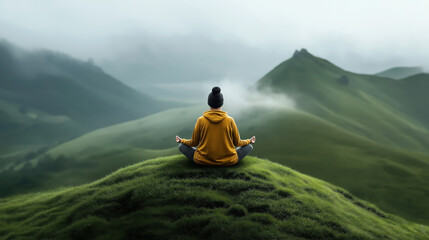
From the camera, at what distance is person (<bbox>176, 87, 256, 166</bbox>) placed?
1515 cm

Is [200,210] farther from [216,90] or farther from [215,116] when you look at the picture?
[216,90]

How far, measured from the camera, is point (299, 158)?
378ft

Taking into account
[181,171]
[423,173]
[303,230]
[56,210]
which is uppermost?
[181,171]

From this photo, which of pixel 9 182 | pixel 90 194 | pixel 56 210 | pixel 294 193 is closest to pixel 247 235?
pixel 294 193

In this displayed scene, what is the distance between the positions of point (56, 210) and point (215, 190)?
28.2 ft

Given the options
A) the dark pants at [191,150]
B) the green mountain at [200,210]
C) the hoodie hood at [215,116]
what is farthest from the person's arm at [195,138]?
the green mountain at [200,210]

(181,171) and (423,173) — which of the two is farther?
(423,173)

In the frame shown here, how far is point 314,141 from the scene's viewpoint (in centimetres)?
13125

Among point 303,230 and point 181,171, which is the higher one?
point 181,171

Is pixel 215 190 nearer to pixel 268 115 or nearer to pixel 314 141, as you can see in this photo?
pixel 314 141

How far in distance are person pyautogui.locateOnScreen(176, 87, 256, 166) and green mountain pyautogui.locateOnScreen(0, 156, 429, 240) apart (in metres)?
0.70

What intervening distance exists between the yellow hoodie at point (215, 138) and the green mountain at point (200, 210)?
70 cm

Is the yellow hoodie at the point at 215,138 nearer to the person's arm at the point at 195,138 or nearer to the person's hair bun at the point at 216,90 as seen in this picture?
the person's arm at the point at 195,138

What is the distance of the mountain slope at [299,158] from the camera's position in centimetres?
8721
